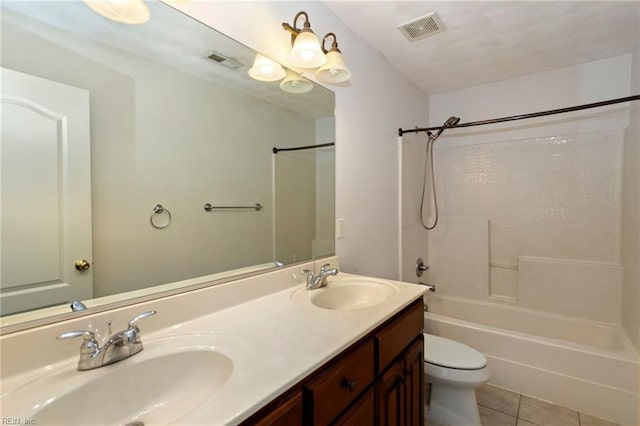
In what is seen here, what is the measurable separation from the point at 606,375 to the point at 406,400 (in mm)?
1461

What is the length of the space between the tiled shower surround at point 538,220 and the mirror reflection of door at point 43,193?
2.84m

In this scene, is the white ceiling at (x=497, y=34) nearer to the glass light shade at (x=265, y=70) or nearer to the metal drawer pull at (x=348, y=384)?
the glass light shade at (x=265, y=70)

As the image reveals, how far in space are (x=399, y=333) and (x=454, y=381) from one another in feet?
2.33

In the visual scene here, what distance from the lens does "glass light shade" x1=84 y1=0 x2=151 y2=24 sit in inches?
34.5

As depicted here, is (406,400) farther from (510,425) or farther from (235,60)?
(235,60)

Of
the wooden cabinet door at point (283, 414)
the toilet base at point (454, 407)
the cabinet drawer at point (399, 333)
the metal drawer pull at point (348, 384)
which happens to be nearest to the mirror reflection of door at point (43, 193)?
the wooden cabinet door at point (283, 414)

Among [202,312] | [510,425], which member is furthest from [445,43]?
[510,425]

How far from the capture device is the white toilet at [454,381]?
5.16 ft

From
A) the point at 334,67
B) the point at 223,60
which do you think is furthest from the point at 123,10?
the point at 334,67

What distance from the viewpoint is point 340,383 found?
33.1 inches

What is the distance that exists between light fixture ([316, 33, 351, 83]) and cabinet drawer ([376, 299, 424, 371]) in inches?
47.7

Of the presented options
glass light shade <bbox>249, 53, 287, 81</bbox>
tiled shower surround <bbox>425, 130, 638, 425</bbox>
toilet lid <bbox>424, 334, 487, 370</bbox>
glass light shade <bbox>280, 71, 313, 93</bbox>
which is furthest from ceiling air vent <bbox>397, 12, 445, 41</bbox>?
toilet lid <bbox>424, 334, 487, 370</bbox>

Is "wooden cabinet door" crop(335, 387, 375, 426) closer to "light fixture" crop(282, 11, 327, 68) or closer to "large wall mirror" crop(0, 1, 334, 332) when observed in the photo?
"large wall mirror" crop(0, 1, 334, 332)

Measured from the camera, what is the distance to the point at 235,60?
1237 millimetres
